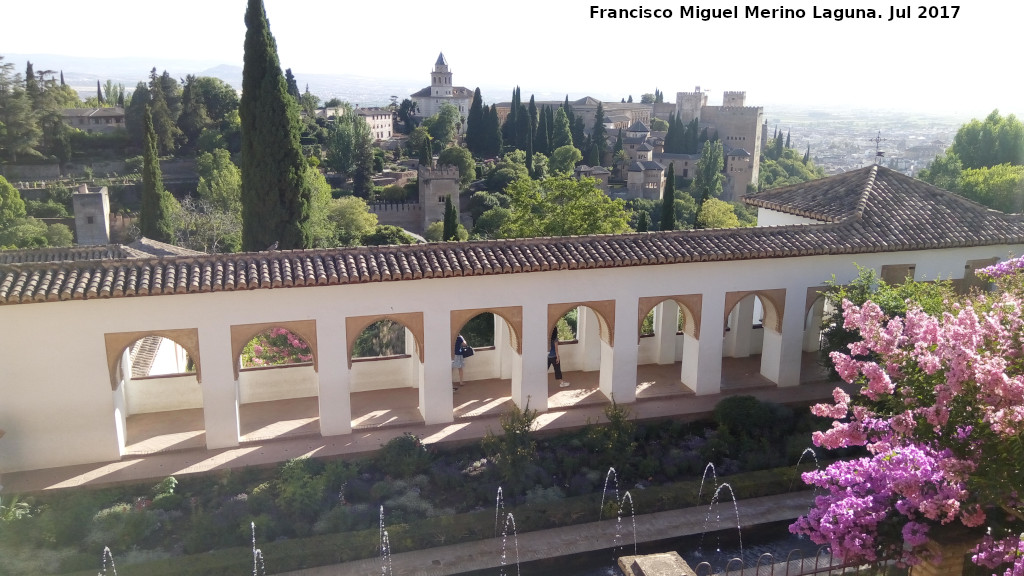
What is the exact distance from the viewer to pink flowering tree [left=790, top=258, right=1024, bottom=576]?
5449mm

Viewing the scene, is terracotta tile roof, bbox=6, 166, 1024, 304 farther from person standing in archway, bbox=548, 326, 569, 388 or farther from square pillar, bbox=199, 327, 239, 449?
person standing in archway, bbox=548, 326, 569, 388

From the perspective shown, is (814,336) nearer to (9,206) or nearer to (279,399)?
(279,399)

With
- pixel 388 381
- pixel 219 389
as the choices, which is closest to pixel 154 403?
pixel 219 389

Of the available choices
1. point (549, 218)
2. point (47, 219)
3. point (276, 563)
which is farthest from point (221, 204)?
point (276, 563)

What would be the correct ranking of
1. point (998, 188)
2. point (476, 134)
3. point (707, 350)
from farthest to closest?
1. point (476, 134)
2. point (998, 188)
3. point (707, 350)

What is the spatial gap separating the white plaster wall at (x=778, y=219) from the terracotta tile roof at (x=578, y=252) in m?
0.20

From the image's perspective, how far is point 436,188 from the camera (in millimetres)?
54844

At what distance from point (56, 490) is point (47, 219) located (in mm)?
41680

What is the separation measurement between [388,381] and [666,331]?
5279 millimetres

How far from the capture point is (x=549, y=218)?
85.7 ft

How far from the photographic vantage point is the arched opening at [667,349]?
42.9 ft

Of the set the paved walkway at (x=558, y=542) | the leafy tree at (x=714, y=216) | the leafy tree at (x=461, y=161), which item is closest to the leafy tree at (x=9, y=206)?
the leafy tree at (x=461, y=161)

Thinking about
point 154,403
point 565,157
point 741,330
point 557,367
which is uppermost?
point 565,157

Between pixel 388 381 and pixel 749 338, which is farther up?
pixel 749 338
